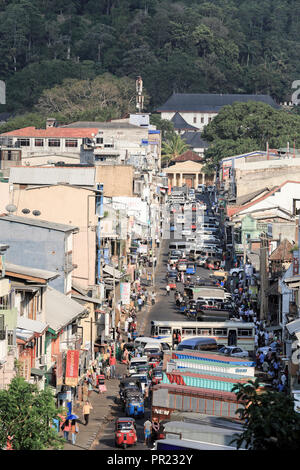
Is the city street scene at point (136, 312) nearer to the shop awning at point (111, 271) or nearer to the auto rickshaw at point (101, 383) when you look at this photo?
the auto rickshaw at point (101, 383)

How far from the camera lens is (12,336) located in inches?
1489

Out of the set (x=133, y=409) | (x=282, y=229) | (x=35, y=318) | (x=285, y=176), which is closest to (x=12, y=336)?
(x=35, y=318)

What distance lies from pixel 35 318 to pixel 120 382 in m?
9.00

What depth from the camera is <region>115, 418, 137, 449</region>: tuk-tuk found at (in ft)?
131

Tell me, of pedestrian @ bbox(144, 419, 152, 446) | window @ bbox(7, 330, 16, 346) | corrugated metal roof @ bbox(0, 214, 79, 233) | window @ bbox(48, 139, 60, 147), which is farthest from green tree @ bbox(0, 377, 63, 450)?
window @ bbox(48, 139, 60, 147)

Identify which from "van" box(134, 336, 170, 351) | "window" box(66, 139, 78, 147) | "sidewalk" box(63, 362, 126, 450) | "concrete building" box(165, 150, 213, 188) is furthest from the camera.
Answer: "concrete building" box(165, 150, 213, 188)

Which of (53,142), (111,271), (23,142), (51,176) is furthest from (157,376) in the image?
(23,142)

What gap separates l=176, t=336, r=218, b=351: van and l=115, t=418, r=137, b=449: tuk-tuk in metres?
18.7

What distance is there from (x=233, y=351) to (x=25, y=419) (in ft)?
91.4

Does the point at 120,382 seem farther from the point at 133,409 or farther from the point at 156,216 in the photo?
the point at 156,216

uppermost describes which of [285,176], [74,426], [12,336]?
[285,176]

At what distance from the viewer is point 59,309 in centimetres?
4850

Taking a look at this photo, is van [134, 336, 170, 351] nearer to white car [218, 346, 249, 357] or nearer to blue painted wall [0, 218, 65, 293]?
white car [218, 346, 249, 357]

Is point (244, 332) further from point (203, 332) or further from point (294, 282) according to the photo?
point (294, 282)
